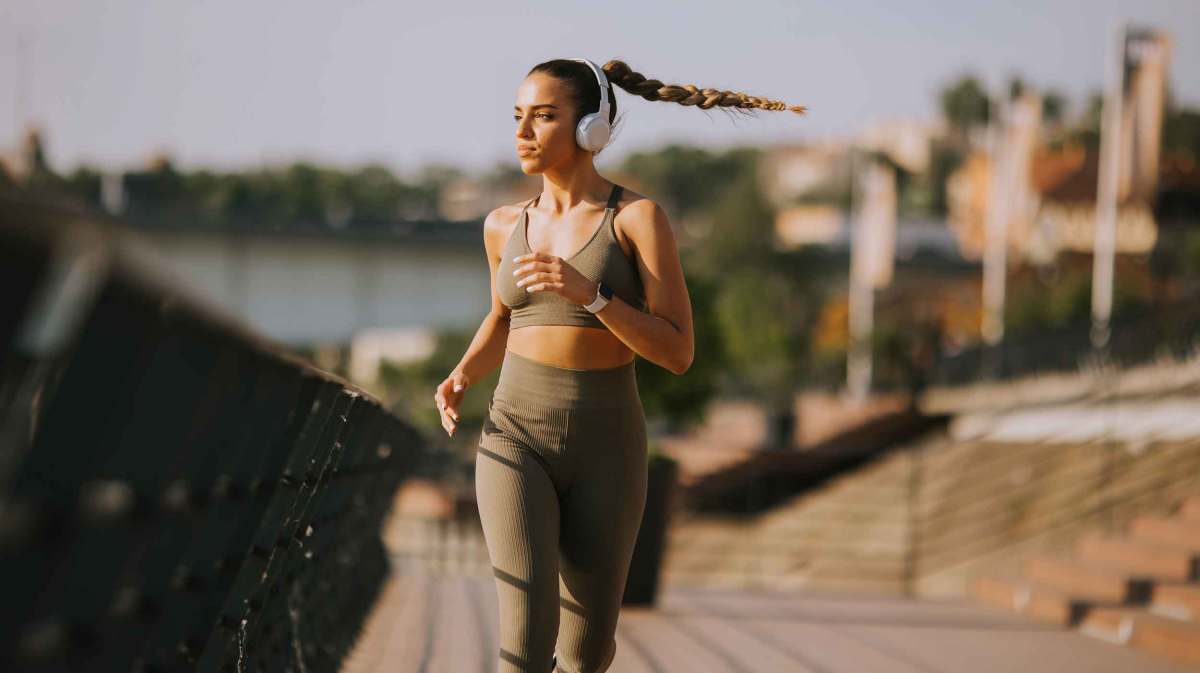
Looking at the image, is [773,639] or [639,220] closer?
[639,220]

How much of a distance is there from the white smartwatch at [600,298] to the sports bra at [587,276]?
2.8 inches

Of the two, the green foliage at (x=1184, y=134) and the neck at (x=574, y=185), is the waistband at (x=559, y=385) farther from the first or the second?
the green foliage at (x=1184, y=134)

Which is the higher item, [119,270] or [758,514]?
[119,270]

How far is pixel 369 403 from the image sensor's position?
16.4ft

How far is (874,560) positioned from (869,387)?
929 inches

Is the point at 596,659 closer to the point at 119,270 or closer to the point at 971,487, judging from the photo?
the point at 119,270

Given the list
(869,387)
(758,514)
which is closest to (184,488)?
(758,514)

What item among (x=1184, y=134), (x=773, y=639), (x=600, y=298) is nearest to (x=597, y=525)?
(x=600, y=298)

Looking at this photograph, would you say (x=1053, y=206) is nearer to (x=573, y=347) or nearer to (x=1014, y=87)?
(x=1014, y=87)

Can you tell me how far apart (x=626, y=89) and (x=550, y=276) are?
714mm

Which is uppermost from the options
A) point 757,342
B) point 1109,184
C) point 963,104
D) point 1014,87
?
point 963,104

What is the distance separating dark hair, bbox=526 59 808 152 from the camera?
12.0 feet

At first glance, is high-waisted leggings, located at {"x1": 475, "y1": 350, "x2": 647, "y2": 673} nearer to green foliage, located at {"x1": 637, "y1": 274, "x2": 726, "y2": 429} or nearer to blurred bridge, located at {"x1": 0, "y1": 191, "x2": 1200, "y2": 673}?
blurred bridge, located at {"x1": 0, "y1": 191, "x2": 1200, "y2": 673}

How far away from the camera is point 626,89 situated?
12.5 ft
